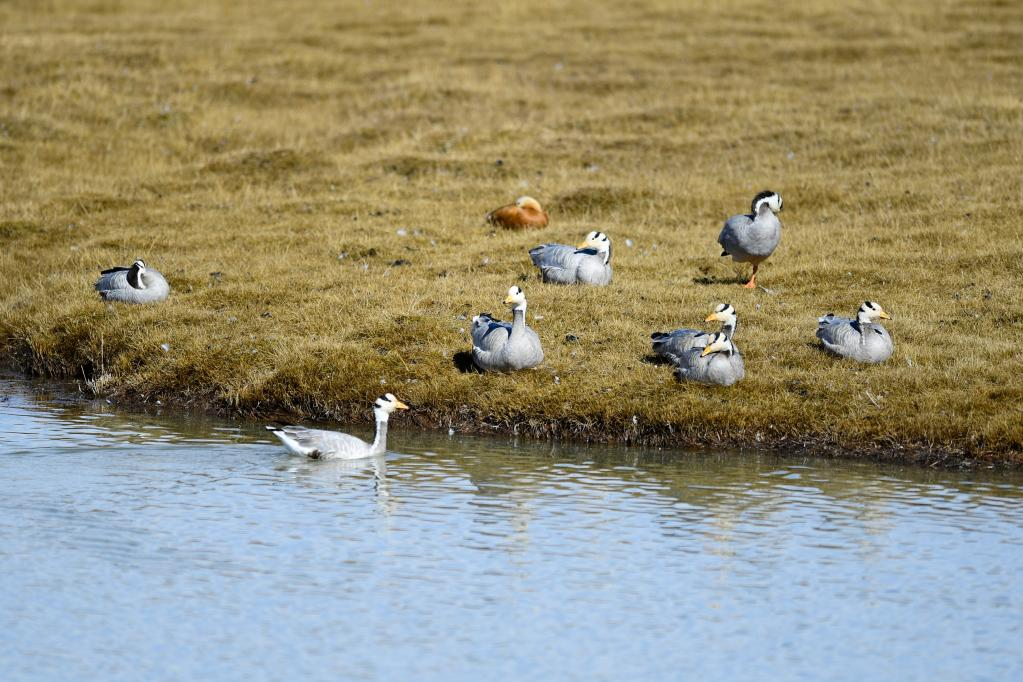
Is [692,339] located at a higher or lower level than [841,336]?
lower

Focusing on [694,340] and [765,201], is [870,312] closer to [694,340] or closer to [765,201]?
[694,340]

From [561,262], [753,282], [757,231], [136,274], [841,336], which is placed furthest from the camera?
[753,282]

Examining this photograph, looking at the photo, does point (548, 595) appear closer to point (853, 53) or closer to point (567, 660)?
point (567, 660)

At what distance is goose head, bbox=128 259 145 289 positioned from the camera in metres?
21.0

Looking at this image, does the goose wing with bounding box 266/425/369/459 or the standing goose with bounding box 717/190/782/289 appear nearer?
the goose wing with bounding box 266/425/369/459

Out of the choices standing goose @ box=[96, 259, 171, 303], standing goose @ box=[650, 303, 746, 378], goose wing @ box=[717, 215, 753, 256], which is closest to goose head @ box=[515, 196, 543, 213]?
goose wing @ box=[717, 215, 753, 256]

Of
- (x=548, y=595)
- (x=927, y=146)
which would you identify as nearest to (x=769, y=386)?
(x=548, y=595)

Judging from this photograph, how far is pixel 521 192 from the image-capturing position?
30.5m

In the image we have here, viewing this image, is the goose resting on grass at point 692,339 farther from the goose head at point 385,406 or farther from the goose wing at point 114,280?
the goose wing at point 114,280

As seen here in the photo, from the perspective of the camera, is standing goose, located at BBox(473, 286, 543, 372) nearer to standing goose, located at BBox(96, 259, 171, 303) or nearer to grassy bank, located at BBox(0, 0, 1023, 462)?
grassy bank, located at BBox(0, 0, 1023, 462)

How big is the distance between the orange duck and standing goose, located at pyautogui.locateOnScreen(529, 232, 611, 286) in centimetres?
425

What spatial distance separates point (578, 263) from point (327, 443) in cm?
759

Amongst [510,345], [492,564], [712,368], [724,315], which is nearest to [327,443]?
[510,345]

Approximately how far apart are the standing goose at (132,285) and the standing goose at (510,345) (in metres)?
6.27
